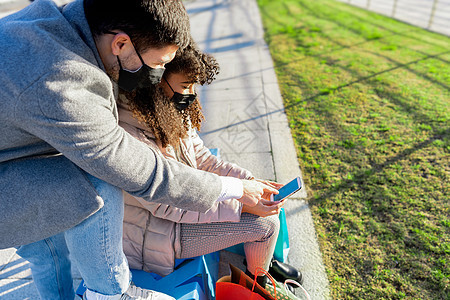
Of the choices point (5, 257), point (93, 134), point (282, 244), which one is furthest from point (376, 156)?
point (5, 257)

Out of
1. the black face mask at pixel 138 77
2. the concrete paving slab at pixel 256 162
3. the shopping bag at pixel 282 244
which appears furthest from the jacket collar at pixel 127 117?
the concrete paving slab at pixel 256 162

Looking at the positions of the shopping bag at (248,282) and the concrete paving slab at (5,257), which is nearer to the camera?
the shopping bag at (248,282)

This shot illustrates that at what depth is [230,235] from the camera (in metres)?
1.79

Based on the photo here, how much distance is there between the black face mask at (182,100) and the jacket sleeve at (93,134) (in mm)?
566

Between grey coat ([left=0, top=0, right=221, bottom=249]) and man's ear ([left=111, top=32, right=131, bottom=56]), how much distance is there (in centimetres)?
8

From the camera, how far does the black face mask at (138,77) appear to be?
144cm

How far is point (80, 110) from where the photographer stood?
1.09m

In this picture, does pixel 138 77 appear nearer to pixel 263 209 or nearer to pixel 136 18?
pixel 136 18

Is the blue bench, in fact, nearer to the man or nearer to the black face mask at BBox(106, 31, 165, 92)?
the man

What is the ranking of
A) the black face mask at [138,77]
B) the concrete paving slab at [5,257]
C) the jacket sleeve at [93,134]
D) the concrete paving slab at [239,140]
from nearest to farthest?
the jacket sleeve at [93,134] < the black face mask at [138,77] < the concrete paving slab at [5,257] < the concrete paving slab at [239,140]

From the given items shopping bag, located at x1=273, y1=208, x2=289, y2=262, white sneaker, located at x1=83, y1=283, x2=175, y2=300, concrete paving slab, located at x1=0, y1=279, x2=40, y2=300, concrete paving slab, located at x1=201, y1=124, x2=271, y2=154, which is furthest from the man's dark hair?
concrete paving slab, located at x1=201, y1=124, x2=271, y2=154

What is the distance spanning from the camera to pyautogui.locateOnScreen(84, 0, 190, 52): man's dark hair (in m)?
1.23

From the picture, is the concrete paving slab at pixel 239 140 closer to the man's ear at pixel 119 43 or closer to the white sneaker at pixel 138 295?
the white sneaker at pixel 138 295

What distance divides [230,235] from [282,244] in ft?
1.46
